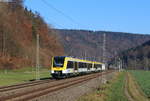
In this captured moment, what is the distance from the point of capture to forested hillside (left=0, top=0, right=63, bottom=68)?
79.0 metres

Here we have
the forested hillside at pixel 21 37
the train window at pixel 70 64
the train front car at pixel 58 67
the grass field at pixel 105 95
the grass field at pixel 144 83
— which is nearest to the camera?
the grass field at pixel 105 95

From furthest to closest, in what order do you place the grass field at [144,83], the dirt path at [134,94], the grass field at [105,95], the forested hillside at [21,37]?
1. the forested hillside at [21,37]
2. the grass field at [144,83]
3. the dirt path at [134,94]
4. the grass field at [105,95]

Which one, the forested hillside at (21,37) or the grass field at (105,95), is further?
the forested hillside at (21,37)

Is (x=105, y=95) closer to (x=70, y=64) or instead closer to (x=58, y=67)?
(x=58, y=67)

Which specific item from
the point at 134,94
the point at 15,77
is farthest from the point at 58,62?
Answer: the point at 134,94

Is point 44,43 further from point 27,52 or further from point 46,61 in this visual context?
point 27,52

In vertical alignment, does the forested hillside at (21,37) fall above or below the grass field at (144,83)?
above

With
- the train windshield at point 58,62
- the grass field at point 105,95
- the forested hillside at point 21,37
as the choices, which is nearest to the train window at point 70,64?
the train windshield at point 58,62

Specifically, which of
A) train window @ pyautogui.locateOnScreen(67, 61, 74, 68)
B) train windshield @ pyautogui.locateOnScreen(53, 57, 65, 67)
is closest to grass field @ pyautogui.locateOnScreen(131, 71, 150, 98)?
train window @ pyautogui.locateOnScreen(67, 61, 74, 68)

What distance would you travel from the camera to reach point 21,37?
95188 millimetres

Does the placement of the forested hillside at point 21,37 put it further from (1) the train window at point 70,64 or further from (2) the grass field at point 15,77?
(1) the train window at point 70,64

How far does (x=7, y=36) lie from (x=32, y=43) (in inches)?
877

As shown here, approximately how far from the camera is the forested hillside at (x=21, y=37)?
79031 millimetres

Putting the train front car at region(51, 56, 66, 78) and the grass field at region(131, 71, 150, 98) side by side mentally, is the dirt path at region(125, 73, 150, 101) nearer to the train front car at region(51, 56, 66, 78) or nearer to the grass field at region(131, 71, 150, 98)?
the grass field at region(131, 71, 150, 98)
